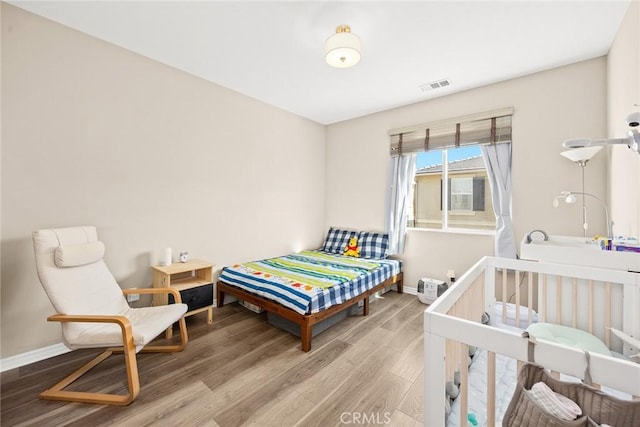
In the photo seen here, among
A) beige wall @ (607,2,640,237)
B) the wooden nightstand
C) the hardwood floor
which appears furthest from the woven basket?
the wooden nightstand

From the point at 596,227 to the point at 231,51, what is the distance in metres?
3.90

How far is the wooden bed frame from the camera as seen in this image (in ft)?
7.53

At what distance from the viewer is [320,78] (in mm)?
2998

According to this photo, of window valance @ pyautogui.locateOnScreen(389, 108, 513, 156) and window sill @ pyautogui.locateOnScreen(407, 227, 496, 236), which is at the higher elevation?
window valance @ pyautogui.locateOnScreen(389, 108, 513, 156)

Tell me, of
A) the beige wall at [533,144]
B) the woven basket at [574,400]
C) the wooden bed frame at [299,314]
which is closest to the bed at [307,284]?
the wooden bed frame at [299,314]

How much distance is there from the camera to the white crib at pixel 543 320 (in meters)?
0.79

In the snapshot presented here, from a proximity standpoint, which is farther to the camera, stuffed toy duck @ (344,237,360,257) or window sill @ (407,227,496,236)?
stuffed toy duck @ (344,237,360,257)

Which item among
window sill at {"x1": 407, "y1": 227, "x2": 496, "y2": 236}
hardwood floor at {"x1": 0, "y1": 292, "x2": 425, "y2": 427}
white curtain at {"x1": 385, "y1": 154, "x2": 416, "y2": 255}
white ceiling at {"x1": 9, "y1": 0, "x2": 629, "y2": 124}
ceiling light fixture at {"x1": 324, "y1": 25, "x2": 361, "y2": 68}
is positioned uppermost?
white ceiling at {"x1": 9, "y1": 0, "x2": 629, "y2": 124}

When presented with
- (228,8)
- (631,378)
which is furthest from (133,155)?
(631,378)

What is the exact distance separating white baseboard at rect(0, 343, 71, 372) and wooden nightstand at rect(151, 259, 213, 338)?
734 millimetres

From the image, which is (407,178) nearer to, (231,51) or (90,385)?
(231,51)

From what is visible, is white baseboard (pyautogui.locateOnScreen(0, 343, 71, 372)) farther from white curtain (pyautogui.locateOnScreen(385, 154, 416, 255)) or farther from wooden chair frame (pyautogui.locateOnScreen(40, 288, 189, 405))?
white curtain (pyautogui.locateOnScreen(385, 154, 416, 255))

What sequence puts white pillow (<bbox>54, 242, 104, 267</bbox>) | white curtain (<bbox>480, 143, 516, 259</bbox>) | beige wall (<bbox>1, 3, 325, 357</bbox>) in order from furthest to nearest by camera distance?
white curtain (<bbox>480, 143, 516, 259</bbox>), beige wall (<bbox>1, 3, 325, 357</bbox>), white pillow (<bbox>54, 242, 104, 267</bbox>)

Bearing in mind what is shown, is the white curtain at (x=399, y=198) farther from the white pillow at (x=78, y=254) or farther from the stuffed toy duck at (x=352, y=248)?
the white pillow at (x=78, y=254)
